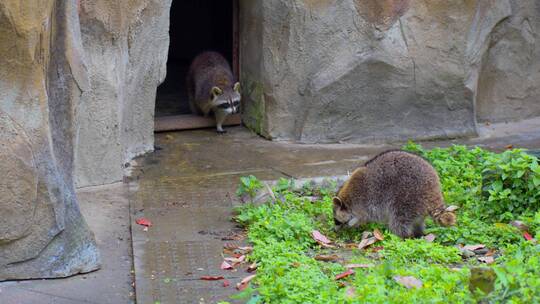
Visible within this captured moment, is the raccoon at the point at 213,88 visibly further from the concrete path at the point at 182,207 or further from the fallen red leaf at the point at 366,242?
the fallen red leaf at the point at 366,242

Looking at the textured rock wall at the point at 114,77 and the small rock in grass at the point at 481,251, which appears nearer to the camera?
the small rock in grass at the point at 481,251

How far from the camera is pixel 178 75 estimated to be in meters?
12.6

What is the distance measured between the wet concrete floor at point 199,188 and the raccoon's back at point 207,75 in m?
0.59

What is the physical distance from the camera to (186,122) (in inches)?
392

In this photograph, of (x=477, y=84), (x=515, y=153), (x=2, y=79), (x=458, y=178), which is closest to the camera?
(x=2, y=79)

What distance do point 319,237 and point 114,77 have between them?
2.46 m

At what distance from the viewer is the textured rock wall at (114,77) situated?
24.6 ft

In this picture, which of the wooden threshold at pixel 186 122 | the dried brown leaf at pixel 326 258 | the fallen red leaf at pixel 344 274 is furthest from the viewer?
the wooden threshold at pixel 186 122

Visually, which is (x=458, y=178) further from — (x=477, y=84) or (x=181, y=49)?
(x=181, y=49)

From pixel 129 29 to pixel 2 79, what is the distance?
110 inches

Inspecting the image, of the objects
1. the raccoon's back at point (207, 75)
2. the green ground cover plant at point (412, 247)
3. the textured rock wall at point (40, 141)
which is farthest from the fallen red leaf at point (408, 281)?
the raccoon's back at point (207, 75)

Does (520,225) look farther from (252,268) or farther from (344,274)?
(252,268)

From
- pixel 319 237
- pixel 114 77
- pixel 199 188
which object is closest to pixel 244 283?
pixel 319 237

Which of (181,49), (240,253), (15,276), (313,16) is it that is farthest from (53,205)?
(181,49)
